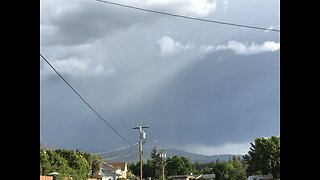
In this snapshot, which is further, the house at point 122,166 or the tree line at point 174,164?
the house at point 122,166

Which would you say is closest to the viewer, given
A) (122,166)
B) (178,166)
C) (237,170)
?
(237,170)

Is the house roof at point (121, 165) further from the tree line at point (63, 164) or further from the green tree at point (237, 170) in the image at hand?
the tree line at point (63, 164)

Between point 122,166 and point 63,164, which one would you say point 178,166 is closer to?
point 122,166

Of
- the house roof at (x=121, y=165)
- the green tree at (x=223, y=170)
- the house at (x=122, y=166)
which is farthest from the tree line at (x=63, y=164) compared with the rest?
the house roof at (x=121, y=165)

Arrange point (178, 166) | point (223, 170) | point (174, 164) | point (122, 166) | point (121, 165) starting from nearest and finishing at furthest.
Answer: point (223, 170)
point (178, 166)
point (174, 164)
point (122, 166)
point (121, 165)

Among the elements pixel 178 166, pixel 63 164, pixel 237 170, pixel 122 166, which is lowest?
pixel 122 166

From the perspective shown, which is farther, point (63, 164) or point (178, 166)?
point (178, 166)

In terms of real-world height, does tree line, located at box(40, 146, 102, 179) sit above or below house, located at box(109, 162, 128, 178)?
above

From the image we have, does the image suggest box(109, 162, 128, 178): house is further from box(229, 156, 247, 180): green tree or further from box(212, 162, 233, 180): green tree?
box(229, 156, 247, 180): green tree

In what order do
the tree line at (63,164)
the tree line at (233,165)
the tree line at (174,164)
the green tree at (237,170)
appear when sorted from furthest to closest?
1. the green tree at (237,170)
2. the tree line at (233,165)
3. the tree line at (174,164)
4. the tree line at (63,164)

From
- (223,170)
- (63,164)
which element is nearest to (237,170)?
(223,170)

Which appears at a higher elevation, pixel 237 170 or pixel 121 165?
pixel 237 170

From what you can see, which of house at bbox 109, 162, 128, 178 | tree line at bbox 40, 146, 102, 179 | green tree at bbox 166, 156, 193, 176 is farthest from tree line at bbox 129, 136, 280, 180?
tree line at bbox 40, 146, 102, 179
